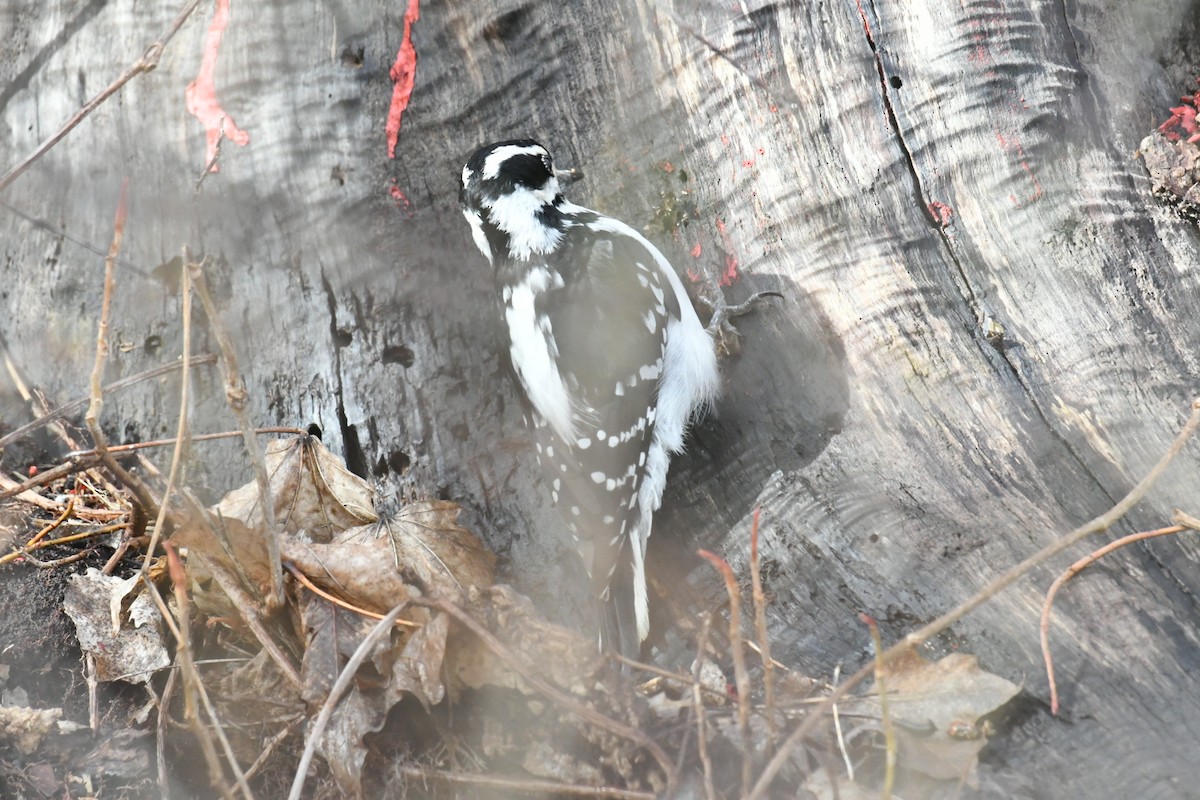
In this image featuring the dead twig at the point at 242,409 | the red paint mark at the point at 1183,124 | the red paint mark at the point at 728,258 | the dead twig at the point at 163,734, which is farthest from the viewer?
the red paint mark at the point at 728,258

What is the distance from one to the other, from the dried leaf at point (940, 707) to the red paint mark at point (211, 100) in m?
2.56

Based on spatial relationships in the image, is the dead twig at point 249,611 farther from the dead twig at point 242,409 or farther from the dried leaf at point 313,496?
the dried leaf at point 313,496

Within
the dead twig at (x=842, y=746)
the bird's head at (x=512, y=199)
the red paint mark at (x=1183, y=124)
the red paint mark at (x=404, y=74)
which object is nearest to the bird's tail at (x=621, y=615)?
the dead twig at (x=842, y=746)

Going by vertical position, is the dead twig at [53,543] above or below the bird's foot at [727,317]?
below

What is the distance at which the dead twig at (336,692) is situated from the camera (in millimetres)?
1869

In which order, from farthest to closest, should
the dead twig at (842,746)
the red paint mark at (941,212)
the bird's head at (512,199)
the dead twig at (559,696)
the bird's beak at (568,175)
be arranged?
1. the bird's beak at (568,175)
2. the bird's head at (512,199)
3. the red paint mark at (941,212)
4. the dead twig at (559,696)
5. the dead twig at (842,746)

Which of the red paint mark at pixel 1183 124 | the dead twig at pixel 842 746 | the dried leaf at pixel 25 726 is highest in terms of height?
the red paint mark at pixel 1183 124

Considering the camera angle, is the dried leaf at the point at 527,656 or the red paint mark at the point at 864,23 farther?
the red paint mark at the point at 864,23

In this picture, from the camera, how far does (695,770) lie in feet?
6.55

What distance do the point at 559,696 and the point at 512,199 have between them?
64.9 inches

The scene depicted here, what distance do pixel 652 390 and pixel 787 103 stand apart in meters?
0.96

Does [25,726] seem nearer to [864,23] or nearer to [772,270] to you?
[772,270]

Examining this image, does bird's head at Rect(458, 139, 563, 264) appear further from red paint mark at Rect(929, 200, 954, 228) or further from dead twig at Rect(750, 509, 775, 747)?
dead twig at Rect(750, 509, 775, 747)

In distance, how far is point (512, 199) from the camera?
306 centimetres
